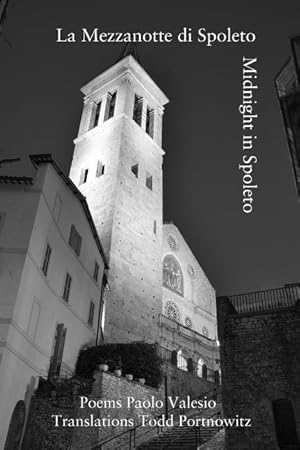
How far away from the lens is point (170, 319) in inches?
1002

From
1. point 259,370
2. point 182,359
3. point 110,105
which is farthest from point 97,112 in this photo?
point 259,370

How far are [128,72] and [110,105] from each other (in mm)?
3192

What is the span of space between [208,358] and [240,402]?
17.1 m

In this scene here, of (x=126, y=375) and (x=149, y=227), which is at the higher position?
(x=149, y=227)

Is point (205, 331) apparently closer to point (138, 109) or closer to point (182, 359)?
point (182, 359)

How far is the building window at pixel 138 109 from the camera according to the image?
32478mm

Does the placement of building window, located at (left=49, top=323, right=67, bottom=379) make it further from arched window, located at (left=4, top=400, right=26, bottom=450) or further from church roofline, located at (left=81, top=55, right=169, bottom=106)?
church roofline, located at (left=81, top=55, right=169, bottom=106)

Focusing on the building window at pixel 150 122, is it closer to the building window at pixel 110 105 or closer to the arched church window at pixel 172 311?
the building window at pixel 110 105

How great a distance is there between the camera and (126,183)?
26375 millimetres

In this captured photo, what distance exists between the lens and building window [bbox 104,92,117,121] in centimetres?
3199

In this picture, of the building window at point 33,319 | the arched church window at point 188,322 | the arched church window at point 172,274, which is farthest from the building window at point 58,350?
the arched church window at point 188,322

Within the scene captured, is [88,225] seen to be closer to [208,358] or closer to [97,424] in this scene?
[97,424]

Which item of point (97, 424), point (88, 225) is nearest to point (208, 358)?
point (88, 225)

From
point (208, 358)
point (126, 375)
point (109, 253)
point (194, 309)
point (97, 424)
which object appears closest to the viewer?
point (97, 424)
